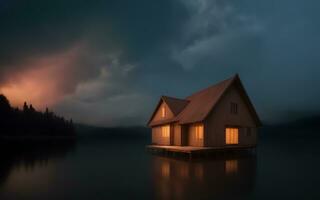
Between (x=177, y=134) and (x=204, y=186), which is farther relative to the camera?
(x=177, y=134)

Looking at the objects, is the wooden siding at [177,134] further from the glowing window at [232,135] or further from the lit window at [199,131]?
the glowing window at [232,135]

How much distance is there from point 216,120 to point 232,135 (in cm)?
375

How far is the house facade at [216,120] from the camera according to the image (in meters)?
21.4

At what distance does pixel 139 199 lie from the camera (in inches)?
320

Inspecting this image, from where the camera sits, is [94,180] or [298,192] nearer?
[298,192]

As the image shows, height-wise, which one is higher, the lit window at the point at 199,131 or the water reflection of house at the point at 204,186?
the lit window at the point at 199,131

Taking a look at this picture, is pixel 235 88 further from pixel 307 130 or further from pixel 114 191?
pixel 307 130


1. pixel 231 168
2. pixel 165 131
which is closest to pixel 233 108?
pixel 165 131

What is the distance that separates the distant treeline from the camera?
216 ft

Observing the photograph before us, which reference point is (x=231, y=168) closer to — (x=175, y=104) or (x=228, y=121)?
(x=228, y=121)

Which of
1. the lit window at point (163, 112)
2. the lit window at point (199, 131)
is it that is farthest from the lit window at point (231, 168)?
the lit window at point (163, 112)

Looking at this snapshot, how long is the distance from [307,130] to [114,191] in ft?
748

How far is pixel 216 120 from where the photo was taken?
21.8 meters

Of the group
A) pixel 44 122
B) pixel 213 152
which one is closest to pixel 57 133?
pixel 44 122
